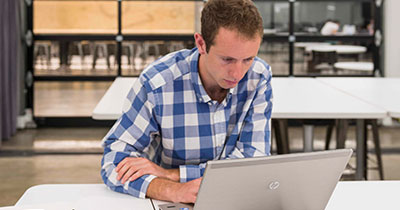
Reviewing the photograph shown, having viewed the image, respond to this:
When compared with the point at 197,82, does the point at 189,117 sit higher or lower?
lower

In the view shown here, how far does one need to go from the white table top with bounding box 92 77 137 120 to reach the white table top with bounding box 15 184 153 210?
1252mm

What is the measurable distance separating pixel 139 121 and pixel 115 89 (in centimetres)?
212

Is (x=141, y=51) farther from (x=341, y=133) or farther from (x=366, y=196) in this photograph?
(x=366, y=196)

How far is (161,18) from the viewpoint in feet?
23.9

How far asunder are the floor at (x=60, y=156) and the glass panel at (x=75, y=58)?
2.31ft

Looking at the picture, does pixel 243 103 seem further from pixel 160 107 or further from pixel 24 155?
pixel 24 155

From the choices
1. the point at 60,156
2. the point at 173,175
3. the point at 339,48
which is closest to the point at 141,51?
the point at 60,156

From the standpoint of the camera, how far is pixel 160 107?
2.14 metres

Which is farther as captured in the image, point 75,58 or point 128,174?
point 75,58

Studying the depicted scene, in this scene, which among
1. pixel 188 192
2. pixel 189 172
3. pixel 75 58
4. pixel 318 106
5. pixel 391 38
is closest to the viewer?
pixel 188 192

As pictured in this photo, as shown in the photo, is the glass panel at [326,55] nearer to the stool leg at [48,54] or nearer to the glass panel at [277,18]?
the glass panel at [277,18]

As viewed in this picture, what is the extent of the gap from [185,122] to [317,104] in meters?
1.63

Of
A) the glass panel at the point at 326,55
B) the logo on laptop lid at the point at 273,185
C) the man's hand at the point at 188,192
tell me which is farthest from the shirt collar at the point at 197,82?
the glass panel at the point at 326,55

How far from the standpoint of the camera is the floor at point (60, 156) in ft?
16.4
